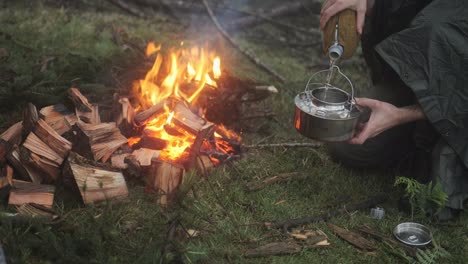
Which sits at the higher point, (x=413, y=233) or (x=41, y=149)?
(x=41, y=149)

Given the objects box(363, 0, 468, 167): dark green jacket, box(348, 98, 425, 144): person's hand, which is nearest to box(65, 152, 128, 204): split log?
box(348, 98, 425, 144): person's hand

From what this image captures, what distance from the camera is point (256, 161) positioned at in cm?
458

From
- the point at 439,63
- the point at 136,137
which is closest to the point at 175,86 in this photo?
the point at 136,137

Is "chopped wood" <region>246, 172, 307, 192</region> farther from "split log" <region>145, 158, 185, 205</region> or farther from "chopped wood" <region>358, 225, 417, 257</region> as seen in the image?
"chopped wood" <region>358, 225, 417, 257</region>

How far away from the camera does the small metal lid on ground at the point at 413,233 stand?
375 cm

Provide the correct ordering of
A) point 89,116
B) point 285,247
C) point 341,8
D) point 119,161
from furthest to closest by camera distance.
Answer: point 89,116 < point 119,161 < point 341,8 < point 285,247

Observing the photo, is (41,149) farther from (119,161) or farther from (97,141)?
(119,161)

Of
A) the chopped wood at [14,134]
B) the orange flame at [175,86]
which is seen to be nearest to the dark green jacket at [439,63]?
the orange flame at [175,86]

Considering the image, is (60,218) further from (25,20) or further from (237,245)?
(25,20)

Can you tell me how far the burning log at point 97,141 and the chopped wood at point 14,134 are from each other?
1.44 ft

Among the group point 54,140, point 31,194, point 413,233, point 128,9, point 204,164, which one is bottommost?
point 413,233

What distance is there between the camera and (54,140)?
378cm

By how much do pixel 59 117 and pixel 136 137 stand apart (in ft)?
2.25

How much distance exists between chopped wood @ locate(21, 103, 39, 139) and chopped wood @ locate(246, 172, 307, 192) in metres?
1.80
